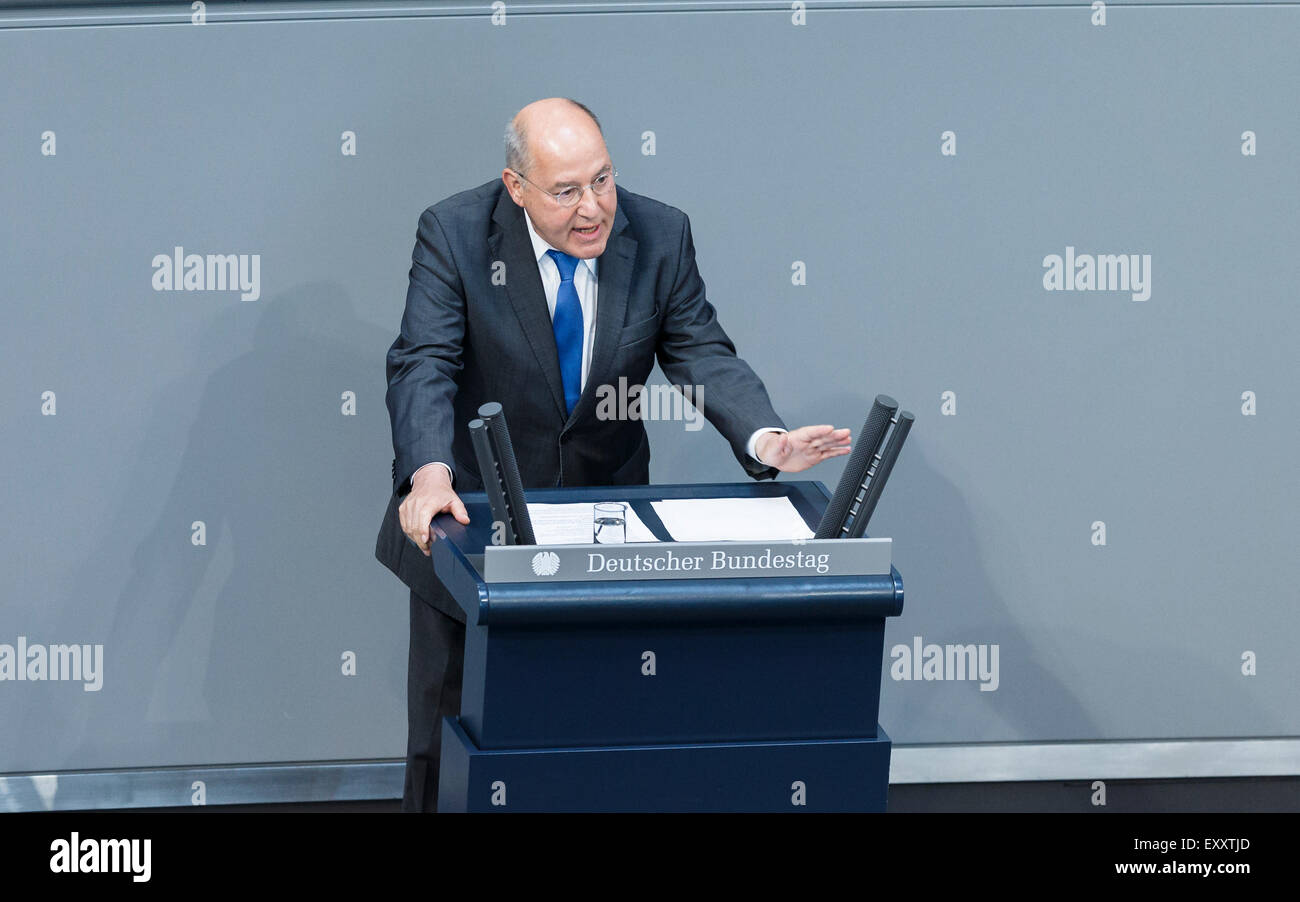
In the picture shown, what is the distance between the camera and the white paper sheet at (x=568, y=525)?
91.3 inches

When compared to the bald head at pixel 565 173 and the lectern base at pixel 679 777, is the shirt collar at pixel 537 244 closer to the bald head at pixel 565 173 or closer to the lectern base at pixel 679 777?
the bald head at pixel 565 173

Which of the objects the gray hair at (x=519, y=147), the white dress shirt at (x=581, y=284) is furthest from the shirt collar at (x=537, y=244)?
the gray hair at (x=519, y=147)

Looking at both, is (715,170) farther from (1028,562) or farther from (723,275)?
(1028,562)

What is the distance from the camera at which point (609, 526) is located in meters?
2.33

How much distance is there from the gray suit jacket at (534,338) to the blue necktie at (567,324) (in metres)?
0.03

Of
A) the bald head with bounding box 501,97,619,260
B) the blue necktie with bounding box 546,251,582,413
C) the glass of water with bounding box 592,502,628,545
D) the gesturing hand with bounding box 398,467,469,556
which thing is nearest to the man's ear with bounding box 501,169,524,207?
the bald head with bounding box 501,97,619,260

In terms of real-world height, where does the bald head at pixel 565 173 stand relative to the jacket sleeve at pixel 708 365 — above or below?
Result: above

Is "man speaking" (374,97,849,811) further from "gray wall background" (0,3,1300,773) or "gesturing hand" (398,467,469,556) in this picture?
"gray wall background" (0,3,1300,773)

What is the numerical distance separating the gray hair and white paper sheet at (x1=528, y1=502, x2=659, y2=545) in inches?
28.4

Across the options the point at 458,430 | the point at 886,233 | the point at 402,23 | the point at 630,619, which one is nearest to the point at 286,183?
the point at 402,23

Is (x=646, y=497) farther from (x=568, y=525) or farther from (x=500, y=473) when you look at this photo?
(x=500, y=473)

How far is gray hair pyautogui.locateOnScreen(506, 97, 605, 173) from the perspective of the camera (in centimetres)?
287

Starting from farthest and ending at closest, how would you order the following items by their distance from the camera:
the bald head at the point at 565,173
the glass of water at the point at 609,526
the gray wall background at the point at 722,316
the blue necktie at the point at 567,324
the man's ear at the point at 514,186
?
the gray wall background at the point at 722,316 < the blue necktie at the point at 567,324 < the man's ear at the point at 514,186 < the bald head at the point at 565,173 < the glass of water at the point at 609,526

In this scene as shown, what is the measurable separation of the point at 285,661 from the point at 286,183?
3.91 ft
